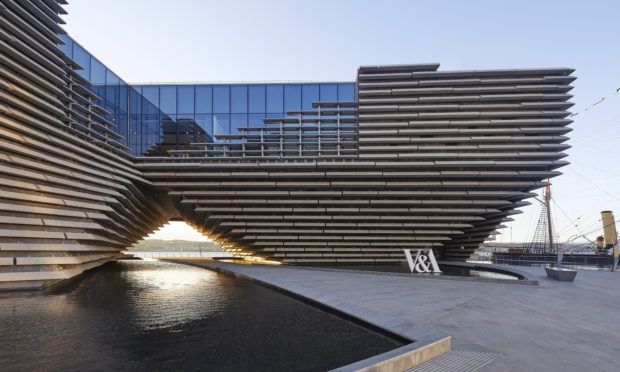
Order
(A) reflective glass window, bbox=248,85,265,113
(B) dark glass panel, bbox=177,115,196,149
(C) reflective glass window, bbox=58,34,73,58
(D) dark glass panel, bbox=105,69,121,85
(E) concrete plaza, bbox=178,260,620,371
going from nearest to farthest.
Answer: (E) concrete plaza, bbox=178,260,620,371 → (C) reflective glass window, bbox=58,34,73,58 → (D) dark glass panel, bbox=105,69,121,85 → (B) dark glass panel, bbox=177,115,196,149 → (A) reflective glass window, bbox=248,85,265,113

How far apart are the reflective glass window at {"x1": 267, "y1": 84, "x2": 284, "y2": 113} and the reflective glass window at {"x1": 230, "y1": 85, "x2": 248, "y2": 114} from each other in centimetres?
171

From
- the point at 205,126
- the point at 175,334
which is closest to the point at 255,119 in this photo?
the point at 205,126

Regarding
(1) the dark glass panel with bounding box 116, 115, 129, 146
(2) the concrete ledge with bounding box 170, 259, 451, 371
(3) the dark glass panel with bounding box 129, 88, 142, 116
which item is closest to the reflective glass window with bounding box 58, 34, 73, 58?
(1) the dark glass panel with bounding box 116, 115, 129, 146

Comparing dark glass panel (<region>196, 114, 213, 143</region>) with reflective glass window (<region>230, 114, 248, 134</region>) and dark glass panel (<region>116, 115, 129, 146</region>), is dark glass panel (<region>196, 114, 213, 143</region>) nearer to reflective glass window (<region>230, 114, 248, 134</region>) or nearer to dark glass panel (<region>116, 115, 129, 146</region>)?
reflective glass window (<region>230, 114, 248, 134</region>)

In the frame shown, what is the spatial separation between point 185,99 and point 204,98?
4.76 feet

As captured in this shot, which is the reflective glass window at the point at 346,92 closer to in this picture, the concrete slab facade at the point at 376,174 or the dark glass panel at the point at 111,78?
the concrete slab facade at the point at 376,174

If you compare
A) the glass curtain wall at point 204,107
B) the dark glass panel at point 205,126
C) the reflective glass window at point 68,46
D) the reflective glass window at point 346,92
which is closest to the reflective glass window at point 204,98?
the glass curtain wall at point 204,107

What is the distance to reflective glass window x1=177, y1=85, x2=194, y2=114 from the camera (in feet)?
95.7

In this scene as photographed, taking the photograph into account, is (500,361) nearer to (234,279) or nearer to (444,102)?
(234,279)

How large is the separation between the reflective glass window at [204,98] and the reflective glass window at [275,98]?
14.3ft

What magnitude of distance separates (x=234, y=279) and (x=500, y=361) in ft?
43.9

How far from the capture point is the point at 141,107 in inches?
1127

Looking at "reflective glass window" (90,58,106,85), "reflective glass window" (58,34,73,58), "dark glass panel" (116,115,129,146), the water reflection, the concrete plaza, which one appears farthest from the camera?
"dark glass panel" (116,115,129,146)

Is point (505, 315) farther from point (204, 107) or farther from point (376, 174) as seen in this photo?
point (204, 107)
